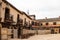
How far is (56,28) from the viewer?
4719cm

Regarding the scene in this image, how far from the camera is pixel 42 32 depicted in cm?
3177

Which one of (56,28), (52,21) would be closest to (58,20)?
(52,21)

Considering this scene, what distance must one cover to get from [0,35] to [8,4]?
18.3 metres

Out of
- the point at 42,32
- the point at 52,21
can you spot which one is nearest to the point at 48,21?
the point at 52,21

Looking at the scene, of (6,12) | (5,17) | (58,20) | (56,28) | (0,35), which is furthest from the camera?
(58,20)

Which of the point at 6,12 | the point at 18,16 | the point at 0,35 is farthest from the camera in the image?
the point at 18,16

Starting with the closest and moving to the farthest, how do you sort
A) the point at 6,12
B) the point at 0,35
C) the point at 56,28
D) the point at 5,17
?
the point at 0,35 < the point at 5,17 < the point at 6,12 < the point at 56,28

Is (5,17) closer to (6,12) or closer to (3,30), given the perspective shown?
(6,12)

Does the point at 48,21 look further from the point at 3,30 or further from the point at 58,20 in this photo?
the point at 3,30

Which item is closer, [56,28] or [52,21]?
[56,28]

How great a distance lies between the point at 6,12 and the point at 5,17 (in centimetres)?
161

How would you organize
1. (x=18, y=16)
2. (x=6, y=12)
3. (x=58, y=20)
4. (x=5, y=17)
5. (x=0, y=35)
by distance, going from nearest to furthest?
(x=0, y=35) → (x=5, y=17) → (x=6, y=12) → (x=18, y=16) → (x=58, y=20)

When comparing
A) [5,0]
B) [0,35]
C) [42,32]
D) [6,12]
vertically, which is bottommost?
[42,32]

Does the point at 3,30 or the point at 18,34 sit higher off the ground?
the point at 3,30
